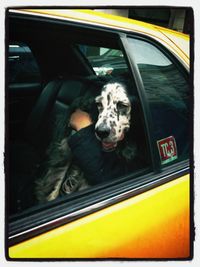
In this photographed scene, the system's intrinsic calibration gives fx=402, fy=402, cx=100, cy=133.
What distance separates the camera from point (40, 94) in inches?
103

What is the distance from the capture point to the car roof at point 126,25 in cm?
194

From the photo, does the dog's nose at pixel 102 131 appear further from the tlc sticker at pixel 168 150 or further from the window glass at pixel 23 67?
the window glass at pixel 23 67

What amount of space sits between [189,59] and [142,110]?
1.27 feet

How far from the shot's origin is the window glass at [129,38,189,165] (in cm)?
205

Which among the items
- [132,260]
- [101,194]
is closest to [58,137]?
[101,194]

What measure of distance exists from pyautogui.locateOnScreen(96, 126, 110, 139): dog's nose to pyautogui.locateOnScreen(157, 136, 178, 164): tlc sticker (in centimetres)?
29

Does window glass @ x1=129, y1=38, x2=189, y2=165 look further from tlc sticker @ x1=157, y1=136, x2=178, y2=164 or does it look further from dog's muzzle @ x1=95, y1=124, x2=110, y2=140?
dog's muzzle @ x1=95, y1=124, x2=110, y2=140

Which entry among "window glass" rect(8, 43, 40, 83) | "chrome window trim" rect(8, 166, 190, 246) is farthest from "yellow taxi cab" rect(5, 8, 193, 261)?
"window glass" rect(8, 43, 40, 83)

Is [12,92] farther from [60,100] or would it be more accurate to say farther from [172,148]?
[172,148]

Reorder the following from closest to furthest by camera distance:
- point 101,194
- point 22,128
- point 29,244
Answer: point 29,244, point 101,194, point 22,128

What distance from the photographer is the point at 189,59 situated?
2117 mm

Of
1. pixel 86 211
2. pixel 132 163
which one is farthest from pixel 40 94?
pixel 86 211

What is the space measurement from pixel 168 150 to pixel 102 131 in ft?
1.18

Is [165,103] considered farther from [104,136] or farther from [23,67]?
[23,67]
